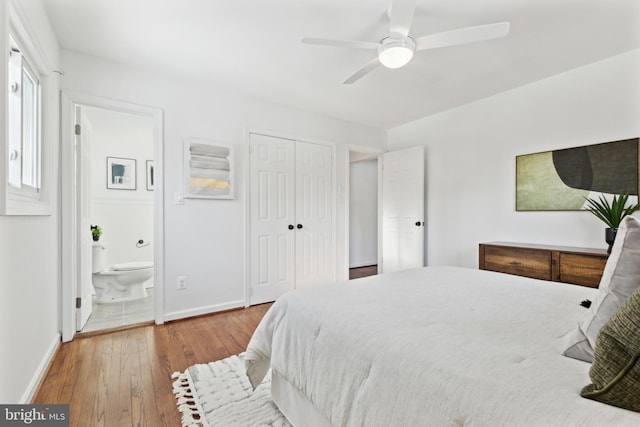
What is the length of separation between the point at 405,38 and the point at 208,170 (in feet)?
7.09

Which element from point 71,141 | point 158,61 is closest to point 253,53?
point 158,61

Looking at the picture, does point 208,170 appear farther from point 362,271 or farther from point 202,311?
point 362,271

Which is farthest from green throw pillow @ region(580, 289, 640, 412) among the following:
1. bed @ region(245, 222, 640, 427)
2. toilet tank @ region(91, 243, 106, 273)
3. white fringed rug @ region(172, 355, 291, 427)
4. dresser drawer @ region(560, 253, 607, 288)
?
toilet tank @ region(91, 243, 106, 273)

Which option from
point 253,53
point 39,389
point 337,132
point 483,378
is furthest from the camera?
point 337,132

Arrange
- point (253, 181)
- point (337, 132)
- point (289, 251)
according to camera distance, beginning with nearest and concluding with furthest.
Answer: point (253, 181), point (289, 251), point (337, 132)

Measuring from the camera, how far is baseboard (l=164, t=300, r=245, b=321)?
9.48 feet

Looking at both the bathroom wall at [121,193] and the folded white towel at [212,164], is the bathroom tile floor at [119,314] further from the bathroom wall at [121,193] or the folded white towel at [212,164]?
the folded white towel at [212,164]

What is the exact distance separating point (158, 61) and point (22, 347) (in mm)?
2271

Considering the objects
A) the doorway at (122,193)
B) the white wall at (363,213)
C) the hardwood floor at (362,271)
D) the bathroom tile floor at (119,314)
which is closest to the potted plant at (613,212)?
the hardwood floor at (362,271)

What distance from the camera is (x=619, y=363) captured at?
0.60 m

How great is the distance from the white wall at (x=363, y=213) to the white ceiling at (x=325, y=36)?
274 centimetres

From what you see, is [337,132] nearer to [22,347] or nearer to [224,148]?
[224,148]

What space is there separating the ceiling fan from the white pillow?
1.38m

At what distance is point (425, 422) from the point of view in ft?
2.50
